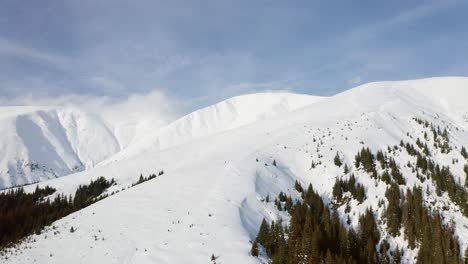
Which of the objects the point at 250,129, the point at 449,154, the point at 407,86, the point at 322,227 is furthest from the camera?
the point at 407,86

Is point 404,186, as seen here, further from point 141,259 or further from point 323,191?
point 141,259

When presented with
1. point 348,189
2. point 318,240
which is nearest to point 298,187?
point 348,189

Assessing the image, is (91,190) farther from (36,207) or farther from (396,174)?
(396,174)

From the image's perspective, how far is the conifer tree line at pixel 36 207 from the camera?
2895cm

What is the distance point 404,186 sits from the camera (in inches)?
1241

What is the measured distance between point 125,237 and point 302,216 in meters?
15.0

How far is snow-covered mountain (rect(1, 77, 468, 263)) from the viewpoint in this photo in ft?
71.9

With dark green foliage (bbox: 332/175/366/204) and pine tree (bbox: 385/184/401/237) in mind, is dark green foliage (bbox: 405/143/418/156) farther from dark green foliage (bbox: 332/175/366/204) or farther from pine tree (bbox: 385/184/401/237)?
pine tree (bbox: 385/184/401/237)

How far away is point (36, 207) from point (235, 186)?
94.0ft

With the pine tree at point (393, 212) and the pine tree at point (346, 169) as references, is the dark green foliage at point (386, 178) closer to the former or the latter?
the pine tree at point (393, 212)

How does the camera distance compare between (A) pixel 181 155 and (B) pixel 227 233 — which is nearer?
(B) pixel 227 233

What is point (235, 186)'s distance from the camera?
3102 centimetres

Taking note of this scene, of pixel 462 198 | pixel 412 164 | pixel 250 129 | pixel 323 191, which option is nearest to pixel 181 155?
pixel 250 129

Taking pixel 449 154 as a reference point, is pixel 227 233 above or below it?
below
